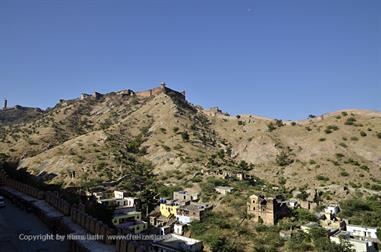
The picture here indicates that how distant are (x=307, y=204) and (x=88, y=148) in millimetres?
32920

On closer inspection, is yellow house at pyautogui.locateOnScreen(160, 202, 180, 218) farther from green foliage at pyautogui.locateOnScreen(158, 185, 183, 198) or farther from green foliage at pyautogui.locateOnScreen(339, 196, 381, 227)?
green foliage at pyautogui.locateOnScreen(339, 196, 381, 227)

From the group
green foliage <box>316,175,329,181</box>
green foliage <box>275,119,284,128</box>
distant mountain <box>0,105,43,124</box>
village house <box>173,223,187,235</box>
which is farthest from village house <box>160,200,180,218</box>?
distant mountain <box>0,105,43,124</box>

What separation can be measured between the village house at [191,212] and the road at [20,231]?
25978 millimetres

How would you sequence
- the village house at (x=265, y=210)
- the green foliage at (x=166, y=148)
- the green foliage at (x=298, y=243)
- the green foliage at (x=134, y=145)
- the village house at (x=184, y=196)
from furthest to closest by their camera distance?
1. the green foliage at (x=134, y=145)
2. the green foliage at (x=166, y=148)
3. the village house at (x=184, y=196)
4. the village house at (x=265, y=210)
5. the green foliage at (x=298, y=243)

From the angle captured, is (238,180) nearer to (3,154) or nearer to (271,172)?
(271,172)

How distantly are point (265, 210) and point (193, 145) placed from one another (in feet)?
78.5

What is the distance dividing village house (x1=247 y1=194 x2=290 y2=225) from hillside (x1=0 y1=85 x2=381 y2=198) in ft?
32.9

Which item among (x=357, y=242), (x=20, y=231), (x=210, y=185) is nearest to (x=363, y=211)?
(x=357, y=242)

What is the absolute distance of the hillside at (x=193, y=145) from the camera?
158ft

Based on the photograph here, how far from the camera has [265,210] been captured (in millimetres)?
35750

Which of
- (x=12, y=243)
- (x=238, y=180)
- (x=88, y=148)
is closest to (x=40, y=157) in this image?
(x=88, y=148)

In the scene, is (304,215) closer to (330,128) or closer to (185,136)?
(185,136)


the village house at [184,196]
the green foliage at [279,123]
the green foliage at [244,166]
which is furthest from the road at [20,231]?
the green foliage at [279,123]

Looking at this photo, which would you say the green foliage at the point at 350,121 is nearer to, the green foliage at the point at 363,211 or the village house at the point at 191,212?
the green foliage at the point at 363,211
